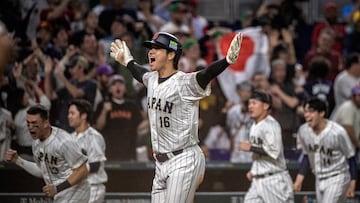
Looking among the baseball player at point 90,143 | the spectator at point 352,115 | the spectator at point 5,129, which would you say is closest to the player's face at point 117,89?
the spectator at point 5,129

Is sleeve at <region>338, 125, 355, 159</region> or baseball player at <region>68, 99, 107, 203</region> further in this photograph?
sleeve at <region>338, 125, 355, 159</region>

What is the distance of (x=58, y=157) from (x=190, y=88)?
1639 millimetres

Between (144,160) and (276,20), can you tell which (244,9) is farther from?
(144,160)

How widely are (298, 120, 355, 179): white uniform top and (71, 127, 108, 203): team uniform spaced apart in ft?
7.36

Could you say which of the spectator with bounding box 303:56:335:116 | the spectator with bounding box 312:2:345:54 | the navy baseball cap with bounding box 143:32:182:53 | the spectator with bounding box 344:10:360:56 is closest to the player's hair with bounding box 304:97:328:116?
Answer: the spectator with bounding box 303:56:335:116

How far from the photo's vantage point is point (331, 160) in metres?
8.35

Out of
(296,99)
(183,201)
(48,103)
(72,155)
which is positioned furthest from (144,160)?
(183,201)

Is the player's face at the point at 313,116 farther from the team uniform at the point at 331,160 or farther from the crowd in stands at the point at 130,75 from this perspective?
the crowd in stands at the point at 130,75

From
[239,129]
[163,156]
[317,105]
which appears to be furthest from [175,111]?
[239,129]

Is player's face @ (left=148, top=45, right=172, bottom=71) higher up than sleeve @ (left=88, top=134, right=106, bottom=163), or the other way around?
player's face @ (left=148, top=45, right=172, bottom=71)

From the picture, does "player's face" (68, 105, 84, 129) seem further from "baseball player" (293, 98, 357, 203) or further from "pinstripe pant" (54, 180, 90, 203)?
"baseball player" (293, 98, 357, 203)

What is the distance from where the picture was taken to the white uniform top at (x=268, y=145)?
7969mm

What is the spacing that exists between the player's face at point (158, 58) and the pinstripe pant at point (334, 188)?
286 centimetres

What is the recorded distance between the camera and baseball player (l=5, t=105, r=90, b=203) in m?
7.11
